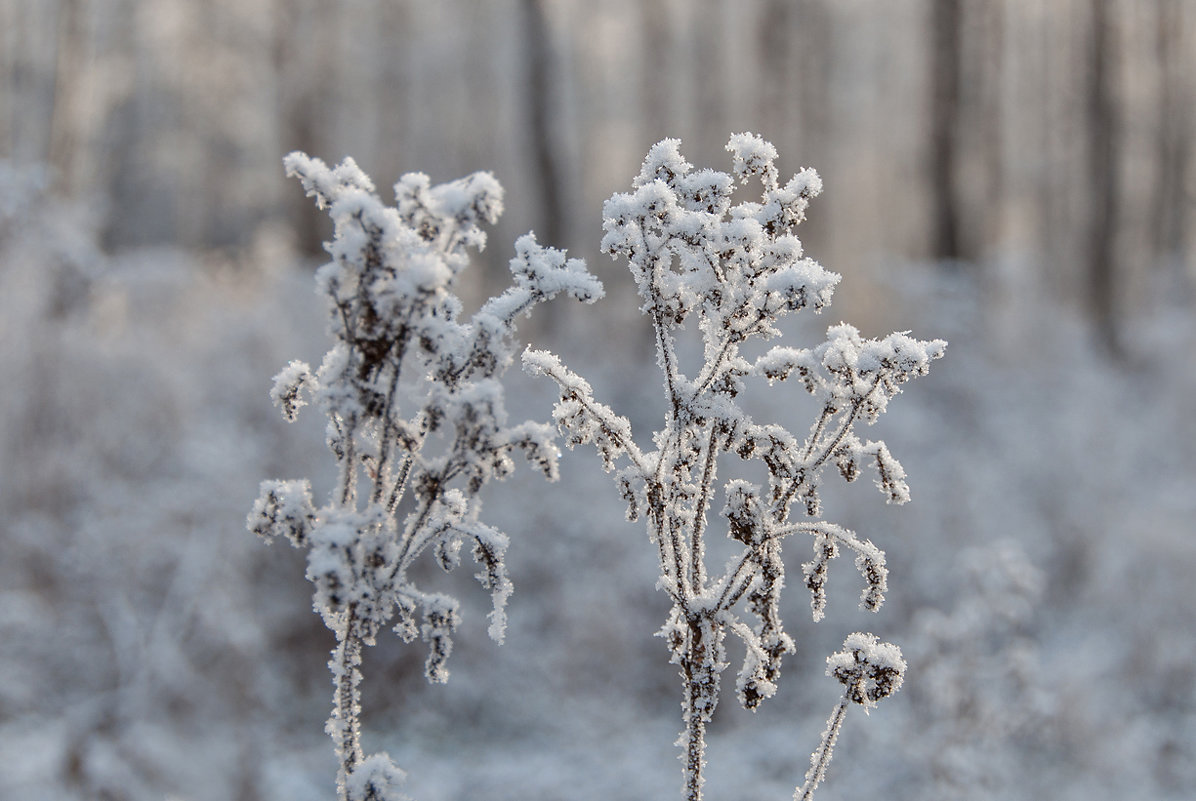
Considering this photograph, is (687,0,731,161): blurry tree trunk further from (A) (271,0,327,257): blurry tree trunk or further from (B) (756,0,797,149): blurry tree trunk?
(A) (271,0,327,257): blurry tree trunk

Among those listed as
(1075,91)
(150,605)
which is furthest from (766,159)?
(1075,91)

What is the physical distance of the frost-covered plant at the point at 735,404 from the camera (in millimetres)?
1859

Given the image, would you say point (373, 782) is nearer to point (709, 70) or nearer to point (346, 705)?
point (346, 705)

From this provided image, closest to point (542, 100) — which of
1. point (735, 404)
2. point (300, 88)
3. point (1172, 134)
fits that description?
point (300, 88)

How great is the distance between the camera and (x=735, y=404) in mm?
1940

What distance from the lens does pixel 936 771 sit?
174 inches

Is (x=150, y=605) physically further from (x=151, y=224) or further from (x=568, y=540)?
(x=151, y=224)

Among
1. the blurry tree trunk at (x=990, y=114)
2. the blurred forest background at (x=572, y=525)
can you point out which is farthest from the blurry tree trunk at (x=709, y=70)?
the blurry tree trunk at (x=990, y=114)

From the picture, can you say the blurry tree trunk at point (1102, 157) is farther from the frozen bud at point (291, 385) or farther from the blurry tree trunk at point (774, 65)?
the frozen bud at point (291, 385)

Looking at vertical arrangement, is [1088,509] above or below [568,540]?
above

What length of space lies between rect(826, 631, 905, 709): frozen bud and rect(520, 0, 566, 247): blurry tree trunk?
1182 cm

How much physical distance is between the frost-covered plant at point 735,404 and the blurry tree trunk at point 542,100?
37.9 ft

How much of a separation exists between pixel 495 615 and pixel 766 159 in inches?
44.9

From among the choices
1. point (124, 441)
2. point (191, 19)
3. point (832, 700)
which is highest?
point (191, 19)
